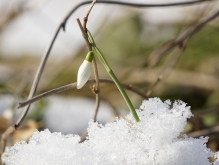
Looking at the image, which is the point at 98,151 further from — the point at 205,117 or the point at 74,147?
the point at 205,117

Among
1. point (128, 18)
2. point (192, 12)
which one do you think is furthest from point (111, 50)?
point (192, 12)

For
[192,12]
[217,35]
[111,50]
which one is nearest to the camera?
[192,12]

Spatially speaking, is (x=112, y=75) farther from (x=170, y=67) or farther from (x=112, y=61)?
(x=112, y=61)

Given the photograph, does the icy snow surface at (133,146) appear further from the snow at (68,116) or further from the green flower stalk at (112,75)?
the snow at (68,116)

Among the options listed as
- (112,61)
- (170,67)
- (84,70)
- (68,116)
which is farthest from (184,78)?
(84,70)

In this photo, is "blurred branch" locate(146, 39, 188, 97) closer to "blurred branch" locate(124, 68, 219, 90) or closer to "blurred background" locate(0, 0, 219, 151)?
"blurred background" locate(0, 0, 219, 151)

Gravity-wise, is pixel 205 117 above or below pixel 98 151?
above

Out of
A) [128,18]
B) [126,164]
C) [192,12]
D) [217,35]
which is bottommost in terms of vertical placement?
[126,164]
